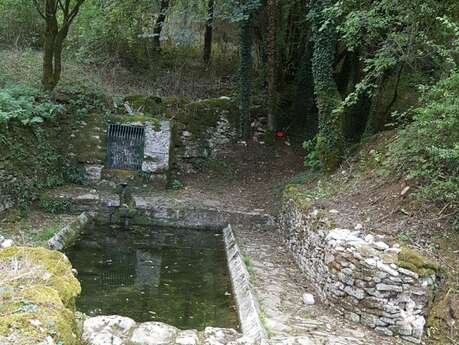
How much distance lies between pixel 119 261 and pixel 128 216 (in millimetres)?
2519

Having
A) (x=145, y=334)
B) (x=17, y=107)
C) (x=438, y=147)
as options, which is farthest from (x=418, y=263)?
(x=17, y=107)

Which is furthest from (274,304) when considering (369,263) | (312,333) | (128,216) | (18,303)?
(128,216)

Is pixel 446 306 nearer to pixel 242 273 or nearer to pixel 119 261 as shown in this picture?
pixel 242 273

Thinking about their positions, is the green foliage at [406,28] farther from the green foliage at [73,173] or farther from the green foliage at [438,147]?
the green foliage at [73,173]

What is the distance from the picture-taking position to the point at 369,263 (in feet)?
16.3

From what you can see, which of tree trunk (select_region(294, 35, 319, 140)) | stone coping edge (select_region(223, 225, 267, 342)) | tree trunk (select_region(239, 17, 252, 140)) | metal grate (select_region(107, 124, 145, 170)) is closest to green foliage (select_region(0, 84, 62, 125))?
metal grate (select_region(107, 124, 145, 170))

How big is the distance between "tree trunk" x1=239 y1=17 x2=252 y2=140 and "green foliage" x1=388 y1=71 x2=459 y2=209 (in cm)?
705

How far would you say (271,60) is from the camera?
1301 centimetres

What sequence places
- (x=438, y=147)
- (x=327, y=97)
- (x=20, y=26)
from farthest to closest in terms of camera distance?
(x=20, y=26) < (x=327, y=97) < (x=438, y=147)

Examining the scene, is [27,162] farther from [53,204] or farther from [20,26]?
[20,26]

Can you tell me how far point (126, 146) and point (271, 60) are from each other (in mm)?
4773

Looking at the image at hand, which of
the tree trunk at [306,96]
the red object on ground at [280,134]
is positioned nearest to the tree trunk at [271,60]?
the red object on ground at [280,134]

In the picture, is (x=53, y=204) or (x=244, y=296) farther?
(x=53, y=204)

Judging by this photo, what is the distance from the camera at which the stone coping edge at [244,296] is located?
474cm
